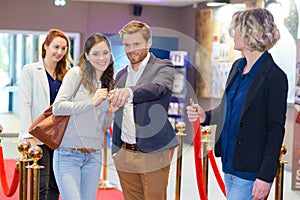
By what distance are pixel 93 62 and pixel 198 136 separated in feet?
2.29

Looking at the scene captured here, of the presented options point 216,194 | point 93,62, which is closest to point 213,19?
point 216,194

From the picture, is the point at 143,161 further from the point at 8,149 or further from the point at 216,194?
the point at 8,149

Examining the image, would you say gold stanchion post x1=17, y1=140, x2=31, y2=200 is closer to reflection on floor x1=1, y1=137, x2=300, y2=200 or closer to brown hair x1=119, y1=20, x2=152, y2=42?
brown hair x1=119, y1=20, x2=152, y2=42

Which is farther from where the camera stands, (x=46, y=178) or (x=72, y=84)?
(x=46, y=178)

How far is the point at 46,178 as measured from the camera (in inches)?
147

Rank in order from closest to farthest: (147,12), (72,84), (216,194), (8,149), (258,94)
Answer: (258,94)
(72,84)
(216,194)
(8,149)
(147,12)

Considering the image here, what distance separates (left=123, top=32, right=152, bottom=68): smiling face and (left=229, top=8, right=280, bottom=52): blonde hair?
468 millimetres

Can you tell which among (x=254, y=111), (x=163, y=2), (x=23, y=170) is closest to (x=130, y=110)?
(x=254, y=111)

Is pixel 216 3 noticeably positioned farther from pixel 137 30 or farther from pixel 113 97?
pixel 113 97

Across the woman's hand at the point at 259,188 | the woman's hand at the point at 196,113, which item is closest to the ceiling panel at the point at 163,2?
the woman's hand at the point at 196,113

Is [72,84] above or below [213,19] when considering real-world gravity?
below

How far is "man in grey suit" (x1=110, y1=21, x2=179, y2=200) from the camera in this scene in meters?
2.61

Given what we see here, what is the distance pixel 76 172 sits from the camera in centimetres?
312

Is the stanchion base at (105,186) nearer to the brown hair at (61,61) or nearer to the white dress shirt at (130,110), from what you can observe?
the brown hair at (61,61)
